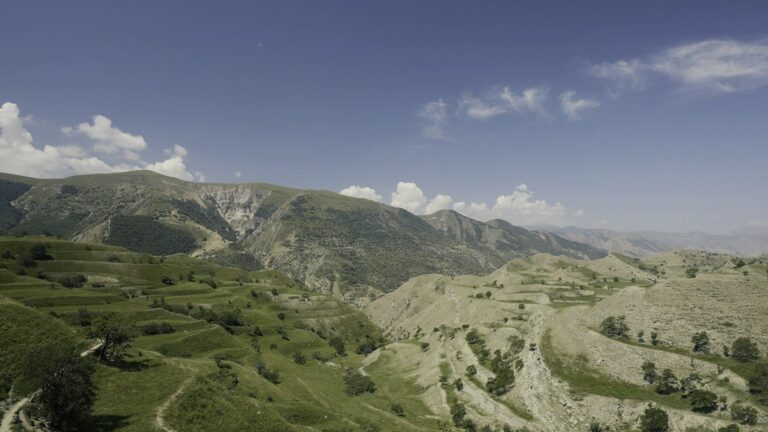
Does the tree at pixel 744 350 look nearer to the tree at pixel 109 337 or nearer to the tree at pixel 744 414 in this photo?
the tree at pixel 744 414

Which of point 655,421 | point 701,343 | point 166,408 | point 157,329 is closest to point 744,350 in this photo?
point 701,343

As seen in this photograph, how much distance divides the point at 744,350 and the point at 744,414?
1941 centimetres

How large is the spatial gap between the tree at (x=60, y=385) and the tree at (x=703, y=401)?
111699mm

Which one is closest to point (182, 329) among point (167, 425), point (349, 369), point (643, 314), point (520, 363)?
point (349, 369)

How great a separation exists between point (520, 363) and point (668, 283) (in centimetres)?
4751

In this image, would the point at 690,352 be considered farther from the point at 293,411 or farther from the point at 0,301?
the point at 0,301

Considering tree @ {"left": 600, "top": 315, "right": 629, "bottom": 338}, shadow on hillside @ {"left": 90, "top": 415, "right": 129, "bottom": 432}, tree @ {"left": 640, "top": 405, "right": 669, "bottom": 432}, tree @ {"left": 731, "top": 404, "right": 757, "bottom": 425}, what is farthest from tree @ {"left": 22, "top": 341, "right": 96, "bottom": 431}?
tree @ {"left": 600, "top": 315, "right": 629, "bottom": 338}

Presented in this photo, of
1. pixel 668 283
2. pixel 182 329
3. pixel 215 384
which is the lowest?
pixel 182 329

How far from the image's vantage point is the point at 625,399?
85.3 m

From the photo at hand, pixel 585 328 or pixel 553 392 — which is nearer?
pixel 553 392

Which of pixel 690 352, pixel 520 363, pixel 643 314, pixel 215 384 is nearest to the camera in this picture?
pixel 215 384

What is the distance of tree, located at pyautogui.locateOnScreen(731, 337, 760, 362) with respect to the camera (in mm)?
81875

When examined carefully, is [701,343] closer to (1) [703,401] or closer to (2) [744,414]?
(1) [703,401]

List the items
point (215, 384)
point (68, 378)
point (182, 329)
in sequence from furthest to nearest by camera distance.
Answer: point (182, 329), point (215, 384), point (68, 378)
